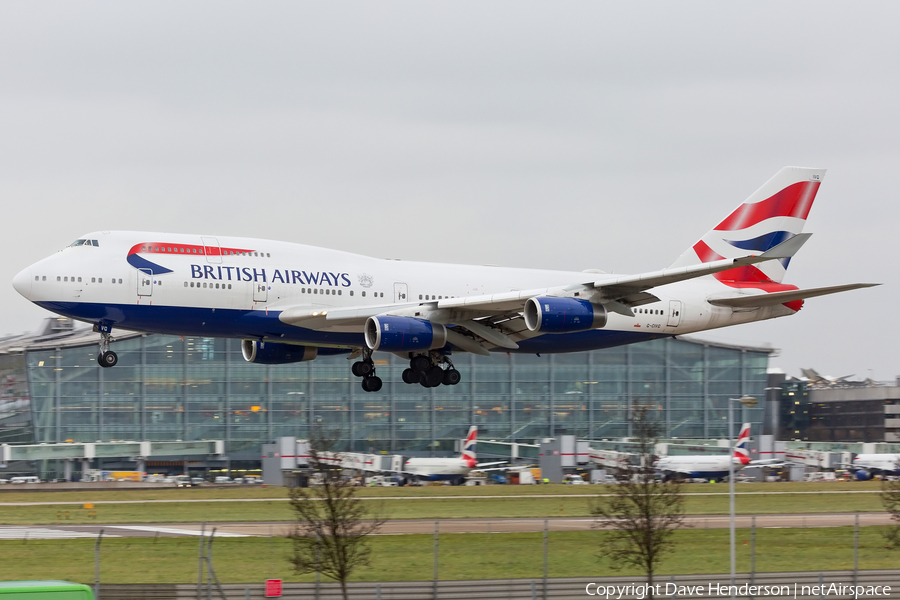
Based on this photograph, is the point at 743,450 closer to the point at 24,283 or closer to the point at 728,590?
the point at 728,590

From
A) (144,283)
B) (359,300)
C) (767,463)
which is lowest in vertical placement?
(767,463)

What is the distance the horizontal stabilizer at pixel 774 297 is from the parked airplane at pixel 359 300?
8 cm

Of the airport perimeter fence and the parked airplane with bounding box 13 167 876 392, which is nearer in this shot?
the airport perimeter fence

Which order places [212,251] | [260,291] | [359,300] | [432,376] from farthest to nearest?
[432,376] < [359,300] < [260,291] < [212,251]

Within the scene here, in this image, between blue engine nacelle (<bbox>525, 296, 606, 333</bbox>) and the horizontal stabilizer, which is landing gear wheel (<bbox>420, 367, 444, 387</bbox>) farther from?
the horizontal stabilizer

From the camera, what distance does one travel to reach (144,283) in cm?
4416

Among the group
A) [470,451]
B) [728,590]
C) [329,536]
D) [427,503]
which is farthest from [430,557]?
[470,451]

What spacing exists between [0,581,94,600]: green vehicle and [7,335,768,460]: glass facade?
73.3 meters

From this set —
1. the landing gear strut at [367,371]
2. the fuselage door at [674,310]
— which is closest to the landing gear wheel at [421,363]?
the landing gear strut at [367,371]

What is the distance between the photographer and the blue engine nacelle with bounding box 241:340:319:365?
52625 millimetres

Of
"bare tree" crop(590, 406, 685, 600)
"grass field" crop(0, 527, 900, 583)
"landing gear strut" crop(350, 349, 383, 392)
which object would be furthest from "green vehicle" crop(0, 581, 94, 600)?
"landing gear strut" crop(350, 349, 383, 392)

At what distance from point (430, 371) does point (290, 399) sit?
2044 inches

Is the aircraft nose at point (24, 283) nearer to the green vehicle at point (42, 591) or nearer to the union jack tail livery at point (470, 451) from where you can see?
the green vehicle at point (42, 591)

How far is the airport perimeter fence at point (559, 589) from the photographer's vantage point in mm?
33406
